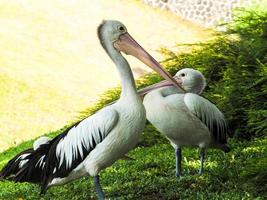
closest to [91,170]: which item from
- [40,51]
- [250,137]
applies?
[250,137]

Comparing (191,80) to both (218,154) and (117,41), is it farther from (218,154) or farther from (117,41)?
(218,154)

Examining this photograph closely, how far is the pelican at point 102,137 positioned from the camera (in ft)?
17.3

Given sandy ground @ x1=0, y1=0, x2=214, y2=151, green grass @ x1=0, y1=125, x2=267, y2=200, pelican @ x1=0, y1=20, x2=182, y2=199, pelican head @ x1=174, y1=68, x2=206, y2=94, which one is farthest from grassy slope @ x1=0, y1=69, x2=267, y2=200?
sandy ground @ x1=0, y1=0, x2=214, y2=151

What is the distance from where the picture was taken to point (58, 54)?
20703 mm

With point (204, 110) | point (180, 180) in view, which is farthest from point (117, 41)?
point (180, 180)

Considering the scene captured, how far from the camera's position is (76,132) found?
217 inches

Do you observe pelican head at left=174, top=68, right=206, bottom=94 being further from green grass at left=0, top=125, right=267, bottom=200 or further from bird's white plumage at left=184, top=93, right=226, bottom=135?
green grass at left=0, top=125, right=267, bottom=200

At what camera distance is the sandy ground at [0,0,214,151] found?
16.3 m

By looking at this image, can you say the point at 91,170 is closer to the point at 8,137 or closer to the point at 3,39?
the point at 8,137

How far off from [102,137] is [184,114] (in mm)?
1123

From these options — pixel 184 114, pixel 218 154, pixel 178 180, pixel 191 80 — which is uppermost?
pixel 191 80

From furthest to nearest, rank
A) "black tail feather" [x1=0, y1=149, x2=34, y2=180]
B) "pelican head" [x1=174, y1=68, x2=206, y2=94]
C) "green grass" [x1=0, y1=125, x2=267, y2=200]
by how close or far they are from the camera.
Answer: "black tail feather" [x1=0, y1=149, x2=34, y2=180]
"pelican head" [x1=174, y1=68, x2=206, y2=94]
"green grass" [x1=0, y1=125, x2=267, y2=200]

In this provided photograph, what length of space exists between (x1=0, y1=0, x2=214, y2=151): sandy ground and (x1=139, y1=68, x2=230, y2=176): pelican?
846 centimetres

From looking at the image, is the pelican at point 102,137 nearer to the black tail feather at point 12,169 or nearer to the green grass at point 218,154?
the green grass at point 218,154
